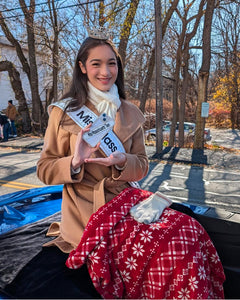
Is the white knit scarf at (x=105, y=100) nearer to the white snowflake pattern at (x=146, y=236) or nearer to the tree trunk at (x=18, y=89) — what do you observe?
the white snowflake pattern at (x=146, y=236)

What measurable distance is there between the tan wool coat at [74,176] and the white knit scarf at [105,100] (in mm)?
59

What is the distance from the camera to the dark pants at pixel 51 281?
1.43 metres

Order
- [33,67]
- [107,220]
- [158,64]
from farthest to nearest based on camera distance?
1. [33,67]
2. [158,64]
3. [107,220]

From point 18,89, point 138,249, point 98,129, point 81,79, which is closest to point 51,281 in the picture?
point 138,249

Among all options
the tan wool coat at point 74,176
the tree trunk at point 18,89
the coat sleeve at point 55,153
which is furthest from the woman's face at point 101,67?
the tree trunk at point 18,89

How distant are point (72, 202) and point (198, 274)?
891 millimetres

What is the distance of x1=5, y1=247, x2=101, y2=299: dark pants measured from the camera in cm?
143

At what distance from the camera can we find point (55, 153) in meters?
1.85

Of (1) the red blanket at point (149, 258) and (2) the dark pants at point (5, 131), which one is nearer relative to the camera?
(1) the red blanket at point (149, 258)

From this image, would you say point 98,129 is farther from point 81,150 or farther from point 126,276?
point 126,276

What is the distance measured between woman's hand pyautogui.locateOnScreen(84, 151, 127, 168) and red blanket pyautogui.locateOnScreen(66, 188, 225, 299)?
0.96 ft

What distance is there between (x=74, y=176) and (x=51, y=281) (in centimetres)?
61

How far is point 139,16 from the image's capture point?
13289 millimetres

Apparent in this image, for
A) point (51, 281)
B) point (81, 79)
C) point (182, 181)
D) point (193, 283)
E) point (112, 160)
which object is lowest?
point (182, 181)
